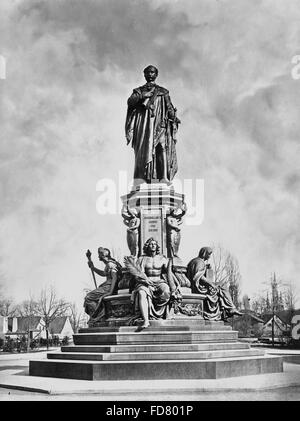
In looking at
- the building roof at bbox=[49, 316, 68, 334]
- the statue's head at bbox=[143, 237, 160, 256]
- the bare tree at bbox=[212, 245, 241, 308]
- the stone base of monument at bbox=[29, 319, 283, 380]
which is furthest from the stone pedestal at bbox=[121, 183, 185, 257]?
the building roof at bbox=[49, 316, 68, 334]

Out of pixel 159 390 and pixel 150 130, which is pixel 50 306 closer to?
pixel 150 130

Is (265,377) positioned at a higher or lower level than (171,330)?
lower

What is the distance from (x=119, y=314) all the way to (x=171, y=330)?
6.31 ft

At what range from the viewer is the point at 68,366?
12.5 m

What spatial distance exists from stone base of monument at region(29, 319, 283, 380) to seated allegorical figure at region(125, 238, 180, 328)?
0.45 metres

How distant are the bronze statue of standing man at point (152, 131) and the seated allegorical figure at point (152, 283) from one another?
292 centimetres

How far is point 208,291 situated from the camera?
52.4 feet

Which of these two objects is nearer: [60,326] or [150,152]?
[150,152]

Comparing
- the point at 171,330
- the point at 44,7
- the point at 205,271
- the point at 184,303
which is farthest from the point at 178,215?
the point at 44,7

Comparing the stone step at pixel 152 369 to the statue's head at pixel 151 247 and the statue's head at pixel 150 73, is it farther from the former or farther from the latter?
the statue's head at pixel 150 73

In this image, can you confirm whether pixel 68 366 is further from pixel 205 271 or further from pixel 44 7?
pixel 44 7

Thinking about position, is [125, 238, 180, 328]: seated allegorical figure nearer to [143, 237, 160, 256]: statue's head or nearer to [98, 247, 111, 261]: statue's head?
Answer: [143, 237, 160, 256]: statue's head

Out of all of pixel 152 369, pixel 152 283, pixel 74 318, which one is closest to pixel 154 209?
pixel 152 283

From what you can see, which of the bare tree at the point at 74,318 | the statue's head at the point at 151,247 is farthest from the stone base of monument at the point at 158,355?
the bare tree at the point at 74,318
